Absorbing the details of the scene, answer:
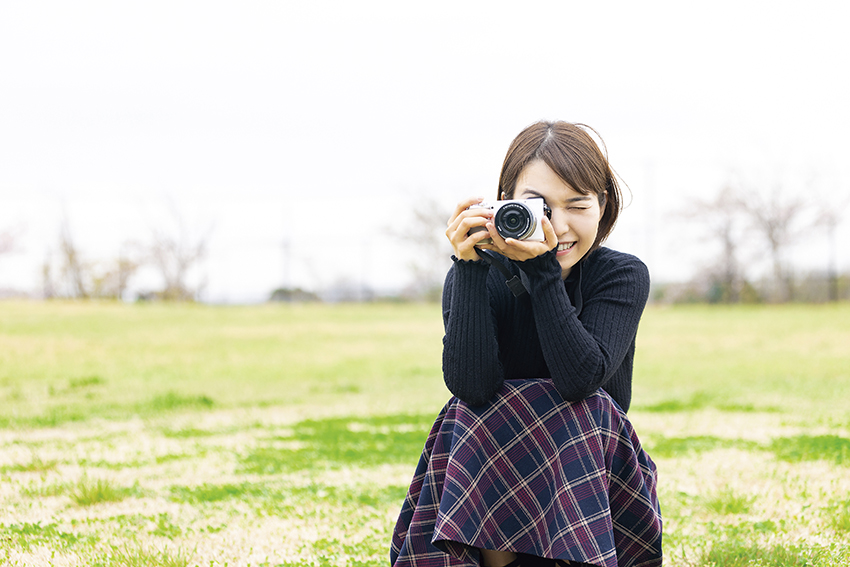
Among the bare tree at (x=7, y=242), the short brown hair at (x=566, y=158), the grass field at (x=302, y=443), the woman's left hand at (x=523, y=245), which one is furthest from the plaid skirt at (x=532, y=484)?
the bare tree at (x=7, y=242)

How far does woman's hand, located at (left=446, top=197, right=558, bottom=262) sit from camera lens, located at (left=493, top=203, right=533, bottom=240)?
2 centimetres

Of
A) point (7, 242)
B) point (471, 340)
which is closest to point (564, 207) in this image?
point (471, 340)

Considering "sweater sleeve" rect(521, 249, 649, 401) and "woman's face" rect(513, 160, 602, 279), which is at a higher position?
"woman's face" rect(513, 160, 602, 279)

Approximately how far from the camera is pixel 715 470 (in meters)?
4.29

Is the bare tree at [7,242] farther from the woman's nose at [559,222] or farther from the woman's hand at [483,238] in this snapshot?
the woman's nose at [559,222]

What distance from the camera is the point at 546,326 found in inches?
78.6

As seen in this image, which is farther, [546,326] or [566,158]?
[566,158]

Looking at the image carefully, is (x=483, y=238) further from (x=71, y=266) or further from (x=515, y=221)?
(x=71, y=266)

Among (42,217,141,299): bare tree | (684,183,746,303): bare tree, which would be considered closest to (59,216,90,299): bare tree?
(42,217,141,299): bare tree

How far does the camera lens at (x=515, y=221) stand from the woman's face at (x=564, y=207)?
115mm

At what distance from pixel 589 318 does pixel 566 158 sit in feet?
1.43

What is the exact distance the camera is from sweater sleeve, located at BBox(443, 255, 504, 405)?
6.50ft

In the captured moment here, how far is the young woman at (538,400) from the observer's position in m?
1.93

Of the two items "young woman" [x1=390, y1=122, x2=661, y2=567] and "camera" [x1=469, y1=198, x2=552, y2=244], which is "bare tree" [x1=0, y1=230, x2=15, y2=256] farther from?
"camera" [x1=469, y1=198, x2=552, y2=244]
